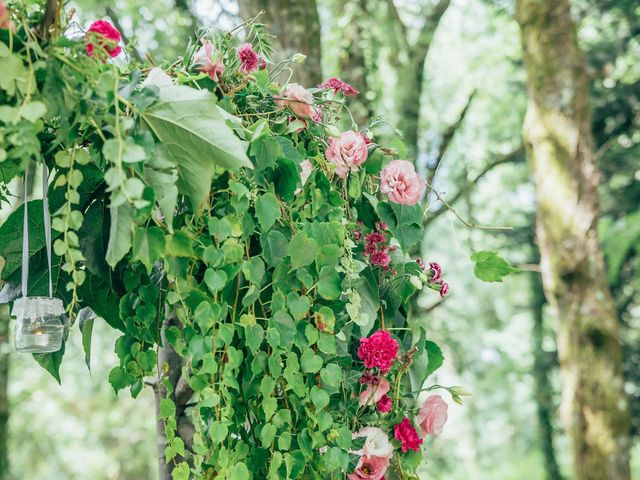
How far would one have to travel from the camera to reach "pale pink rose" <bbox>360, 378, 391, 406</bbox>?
1351mm

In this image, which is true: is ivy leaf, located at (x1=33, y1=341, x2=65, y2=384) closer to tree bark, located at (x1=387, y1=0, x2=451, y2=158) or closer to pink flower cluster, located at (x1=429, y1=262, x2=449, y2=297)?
pink flower cluster, located at (x1=429, y1=262, x2=449, y2=297)

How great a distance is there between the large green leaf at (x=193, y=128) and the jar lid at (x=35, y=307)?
12.8 inches

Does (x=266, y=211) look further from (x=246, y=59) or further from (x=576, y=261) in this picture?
(x=576, y=261)

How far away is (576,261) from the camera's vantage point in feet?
11.9

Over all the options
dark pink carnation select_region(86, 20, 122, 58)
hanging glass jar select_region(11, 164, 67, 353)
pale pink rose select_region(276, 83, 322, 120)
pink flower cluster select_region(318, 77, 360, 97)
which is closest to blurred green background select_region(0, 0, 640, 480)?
pink flower cluster select_region(318, 77, 360, 97)

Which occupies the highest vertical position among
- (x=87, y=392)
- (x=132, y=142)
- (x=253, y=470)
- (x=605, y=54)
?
(x=605, y=54)

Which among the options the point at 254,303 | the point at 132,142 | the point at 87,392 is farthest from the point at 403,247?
the point at 87,392

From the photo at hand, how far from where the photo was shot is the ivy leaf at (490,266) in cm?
140

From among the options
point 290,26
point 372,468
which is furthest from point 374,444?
point 290,26

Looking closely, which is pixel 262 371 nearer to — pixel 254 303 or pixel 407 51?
pixel 254 303

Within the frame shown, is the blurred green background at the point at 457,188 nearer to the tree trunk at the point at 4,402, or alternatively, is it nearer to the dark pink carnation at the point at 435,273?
the tree trunk at the point at 4,402

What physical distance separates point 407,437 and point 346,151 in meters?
0.56

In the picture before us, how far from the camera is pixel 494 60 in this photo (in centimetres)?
1005

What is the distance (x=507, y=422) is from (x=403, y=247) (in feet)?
59.9
